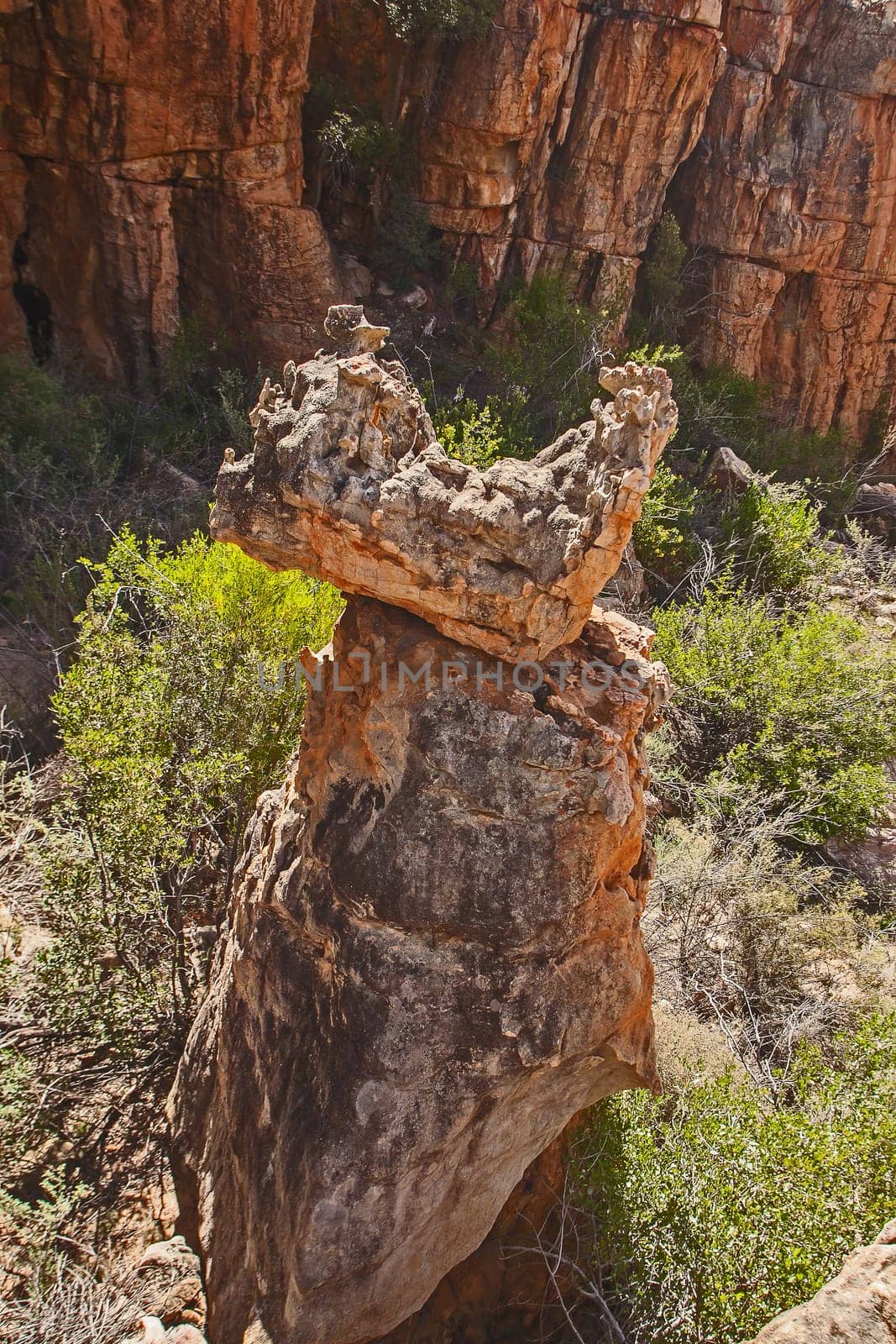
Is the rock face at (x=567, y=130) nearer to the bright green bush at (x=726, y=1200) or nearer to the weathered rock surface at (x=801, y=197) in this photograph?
the weathered rock surface at (x=801, y=197)

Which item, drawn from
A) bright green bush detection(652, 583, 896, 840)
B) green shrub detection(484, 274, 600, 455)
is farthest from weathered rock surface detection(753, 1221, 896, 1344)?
green shrub detection(484, 274, 600, 455)

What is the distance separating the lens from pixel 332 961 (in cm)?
301

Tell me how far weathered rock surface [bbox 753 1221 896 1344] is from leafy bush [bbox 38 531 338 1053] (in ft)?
10.5

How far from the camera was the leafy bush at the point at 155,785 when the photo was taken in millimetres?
4344

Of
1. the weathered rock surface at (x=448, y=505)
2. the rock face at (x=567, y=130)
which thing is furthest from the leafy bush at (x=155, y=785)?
the rock face at (x=567, y=130)

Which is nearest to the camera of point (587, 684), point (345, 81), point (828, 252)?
point (587, 684)

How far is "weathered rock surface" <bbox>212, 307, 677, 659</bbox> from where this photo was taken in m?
2.77

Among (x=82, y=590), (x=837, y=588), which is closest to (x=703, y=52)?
(x=837, y=588)

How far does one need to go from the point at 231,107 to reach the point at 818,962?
33.1 ft

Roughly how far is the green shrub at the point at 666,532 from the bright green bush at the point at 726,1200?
681cm

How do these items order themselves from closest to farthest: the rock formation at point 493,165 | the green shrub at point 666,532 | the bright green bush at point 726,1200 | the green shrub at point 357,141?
the bright green bush at point 726,1200 → the rock formation at point 493,165 → the green shrub at point 666,532 → the green shrub at point 357,141

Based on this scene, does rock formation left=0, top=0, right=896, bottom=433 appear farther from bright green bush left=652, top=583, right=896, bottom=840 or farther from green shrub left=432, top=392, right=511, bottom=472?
bright green bush left=652, top=583, right=896, bottom=840

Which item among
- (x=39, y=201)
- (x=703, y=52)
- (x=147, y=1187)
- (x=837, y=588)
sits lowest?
(x=147, y=1187)

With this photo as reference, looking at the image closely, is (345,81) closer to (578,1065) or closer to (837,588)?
(837,588)
